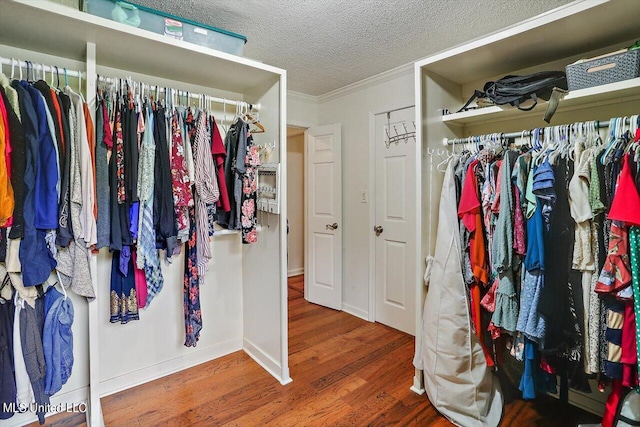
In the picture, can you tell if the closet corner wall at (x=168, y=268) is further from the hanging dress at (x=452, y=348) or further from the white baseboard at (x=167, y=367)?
the hanging dress at (x=452, y=348)

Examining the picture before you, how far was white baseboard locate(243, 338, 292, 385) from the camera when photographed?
7.39 feet

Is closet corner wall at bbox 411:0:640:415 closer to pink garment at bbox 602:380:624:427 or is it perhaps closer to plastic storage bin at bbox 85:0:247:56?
pink garment at bbox 602:380:624:427

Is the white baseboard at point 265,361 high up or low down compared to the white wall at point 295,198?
down

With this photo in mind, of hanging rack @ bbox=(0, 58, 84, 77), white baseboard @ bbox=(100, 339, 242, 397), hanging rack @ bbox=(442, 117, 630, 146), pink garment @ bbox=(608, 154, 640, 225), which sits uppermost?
hanging rack @ bbox=(0, 58, 84, 77)

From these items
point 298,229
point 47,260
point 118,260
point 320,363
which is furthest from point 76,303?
point 298,229

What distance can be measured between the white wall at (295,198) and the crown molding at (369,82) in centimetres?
123

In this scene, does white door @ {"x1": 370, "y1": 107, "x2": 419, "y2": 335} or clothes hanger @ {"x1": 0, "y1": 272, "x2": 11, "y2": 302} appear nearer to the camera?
clothes hanger @ {"x1": 0, "y1": 272, "x2": 11, "y2": 302}

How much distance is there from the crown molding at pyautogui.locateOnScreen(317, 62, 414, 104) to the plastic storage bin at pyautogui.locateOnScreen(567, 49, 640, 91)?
4.99 ft

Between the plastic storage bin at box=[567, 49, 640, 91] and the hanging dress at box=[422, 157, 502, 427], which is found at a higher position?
the plastic storage bin at box=[567, 49, 640, 91]

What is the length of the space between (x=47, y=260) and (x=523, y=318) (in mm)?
2236

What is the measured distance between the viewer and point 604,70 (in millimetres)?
1479

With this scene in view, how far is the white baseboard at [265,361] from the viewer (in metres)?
2.25

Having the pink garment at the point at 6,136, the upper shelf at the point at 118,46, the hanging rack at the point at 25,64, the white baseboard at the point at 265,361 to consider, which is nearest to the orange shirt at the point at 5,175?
the pink garment at the point at 6,136

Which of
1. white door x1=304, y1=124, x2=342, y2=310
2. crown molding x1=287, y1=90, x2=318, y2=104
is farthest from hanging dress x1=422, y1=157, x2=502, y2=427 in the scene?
crown molding x1=287, y1=90, x2=318, y2=104
